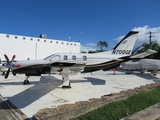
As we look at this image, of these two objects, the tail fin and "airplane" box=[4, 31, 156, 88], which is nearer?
"airplane" box=[4, 31, 156, 88]

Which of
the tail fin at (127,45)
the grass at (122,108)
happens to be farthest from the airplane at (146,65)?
the grass at (122,108)

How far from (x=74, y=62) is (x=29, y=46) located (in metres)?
21.2

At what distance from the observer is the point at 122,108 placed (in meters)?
5.32

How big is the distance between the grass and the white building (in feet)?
84.2

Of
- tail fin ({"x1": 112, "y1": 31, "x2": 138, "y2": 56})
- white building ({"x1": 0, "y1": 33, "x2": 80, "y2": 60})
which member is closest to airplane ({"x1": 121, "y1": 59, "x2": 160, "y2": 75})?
tail fin ({"x1": 112, "y1": 31, "x2": 138, "y2": 56})

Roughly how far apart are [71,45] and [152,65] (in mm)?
21621

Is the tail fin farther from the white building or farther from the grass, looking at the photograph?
the white building

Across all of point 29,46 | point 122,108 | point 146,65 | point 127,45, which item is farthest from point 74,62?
point 29,46

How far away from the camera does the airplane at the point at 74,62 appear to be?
30.7 ft

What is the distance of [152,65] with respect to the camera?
17672 millimetres

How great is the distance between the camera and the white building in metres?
25.9

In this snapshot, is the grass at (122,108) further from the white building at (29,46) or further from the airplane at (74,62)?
the white building at (29,46)

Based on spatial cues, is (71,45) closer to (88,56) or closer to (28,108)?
(88,56)

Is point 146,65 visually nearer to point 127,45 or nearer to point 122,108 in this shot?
point 127,45
